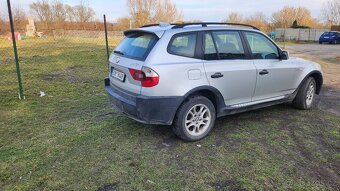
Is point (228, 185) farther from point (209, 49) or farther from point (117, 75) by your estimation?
point (117, 75)

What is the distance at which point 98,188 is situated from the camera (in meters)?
2.90

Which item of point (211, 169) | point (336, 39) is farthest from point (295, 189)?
point (336, 39)

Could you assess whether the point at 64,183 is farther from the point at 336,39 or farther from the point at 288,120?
the point at 336,39

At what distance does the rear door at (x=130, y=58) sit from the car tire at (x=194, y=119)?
710 millimetres

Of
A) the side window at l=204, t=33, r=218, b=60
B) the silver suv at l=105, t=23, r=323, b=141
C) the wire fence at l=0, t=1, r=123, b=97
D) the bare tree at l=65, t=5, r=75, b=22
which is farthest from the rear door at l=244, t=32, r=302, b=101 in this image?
the bare tree at l=65, t=5, r=75, b=22

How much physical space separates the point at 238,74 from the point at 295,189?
1.90m

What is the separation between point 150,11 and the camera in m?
35.0

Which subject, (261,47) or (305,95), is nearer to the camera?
(261,47)

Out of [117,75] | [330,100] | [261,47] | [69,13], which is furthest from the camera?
[69,13]

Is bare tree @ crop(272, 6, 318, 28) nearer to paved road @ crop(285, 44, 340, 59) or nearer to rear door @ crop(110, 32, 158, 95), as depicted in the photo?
paved road @ crop(285, 44, 340, 59)

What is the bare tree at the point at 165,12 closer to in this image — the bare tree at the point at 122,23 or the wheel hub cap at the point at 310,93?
the bare tree at the point at 122,23

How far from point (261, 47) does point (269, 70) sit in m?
0.44

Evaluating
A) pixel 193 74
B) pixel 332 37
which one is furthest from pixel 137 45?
pixel 332 37

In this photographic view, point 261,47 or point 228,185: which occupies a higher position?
point 261,47
